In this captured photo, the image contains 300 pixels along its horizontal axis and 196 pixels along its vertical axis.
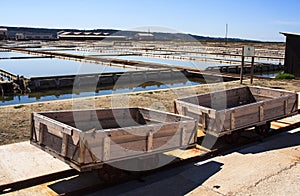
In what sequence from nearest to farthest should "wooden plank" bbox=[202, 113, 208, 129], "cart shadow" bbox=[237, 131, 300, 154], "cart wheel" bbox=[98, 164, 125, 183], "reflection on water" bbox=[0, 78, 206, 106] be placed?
1. "cart wheel" bbox=[98, 164, 125, 183]
2. "wooden plank" bbox=[202, 113, 208, 129]
3. "cart shadow" bbox=[237, 131, 300, 154]
4. "reflection on water" bbox=[0, 78, 206, 106]

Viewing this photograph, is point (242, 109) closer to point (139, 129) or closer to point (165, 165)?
point (165, 165)

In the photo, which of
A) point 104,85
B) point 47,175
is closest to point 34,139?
point 47,175

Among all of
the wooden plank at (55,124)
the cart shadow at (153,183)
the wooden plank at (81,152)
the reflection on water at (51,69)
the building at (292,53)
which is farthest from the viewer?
the reflection on water at (51,69)

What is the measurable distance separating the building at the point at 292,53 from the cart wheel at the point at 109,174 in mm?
19538

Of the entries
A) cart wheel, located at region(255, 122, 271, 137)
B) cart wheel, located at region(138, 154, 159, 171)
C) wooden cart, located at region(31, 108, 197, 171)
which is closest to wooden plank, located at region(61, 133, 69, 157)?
wooden cart, located at region(31, 108, 197, 171)

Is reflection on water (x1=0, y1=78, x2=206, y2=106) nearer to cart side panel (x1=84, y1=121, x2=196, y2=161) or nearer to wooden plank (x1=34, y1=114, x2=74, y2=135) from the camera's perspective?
wooden plank (x1=34, y1=114, x2=74, y2=135)

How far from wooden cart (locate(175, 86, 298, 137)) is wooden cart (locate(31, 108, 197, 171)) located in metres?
0.88

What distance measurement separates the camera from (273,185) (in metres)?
5.93

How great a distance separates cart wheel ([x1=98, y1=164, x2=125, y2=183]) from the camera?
229 inches

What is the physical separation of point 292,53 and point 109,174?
19.9 m

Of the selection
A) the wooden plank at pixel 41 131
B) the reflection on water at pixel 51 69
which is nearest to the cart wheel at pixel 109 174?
the wooden plank at pixel 41 131

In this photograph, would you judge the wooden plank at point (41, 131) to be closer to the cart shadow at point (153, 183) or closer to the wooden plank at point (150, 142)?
the cart shadow at point (153, 183)

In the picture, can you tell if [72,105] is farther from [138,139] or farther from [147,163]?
[138,139]

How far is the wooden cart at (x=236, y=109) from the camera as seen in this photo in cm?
741
